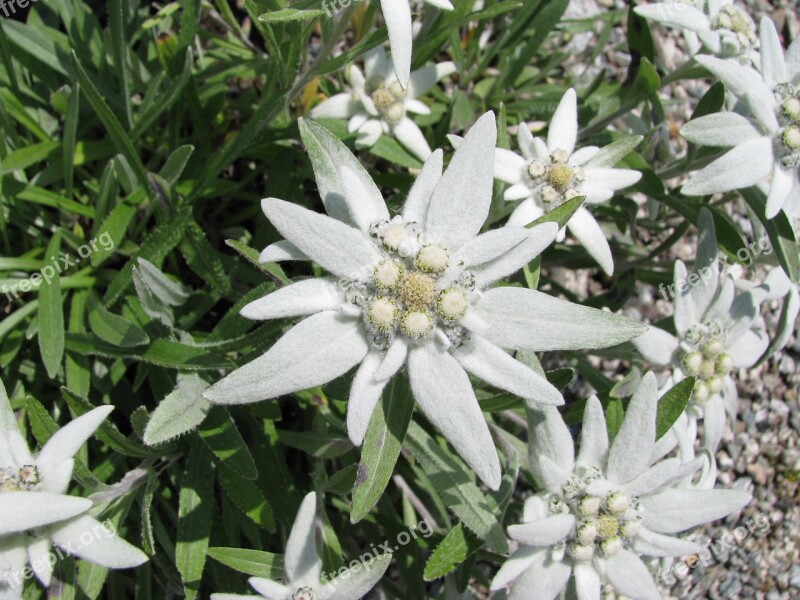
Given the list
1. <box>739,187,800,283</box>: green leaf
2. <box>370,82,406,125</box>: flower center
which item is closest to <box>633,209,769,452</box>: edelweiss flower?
<box>739,187,800,283</box>: green leaf

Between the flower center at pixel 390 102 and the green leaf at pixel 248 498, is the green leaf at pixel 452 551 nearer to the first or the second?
the green leaf at pixel 248 498

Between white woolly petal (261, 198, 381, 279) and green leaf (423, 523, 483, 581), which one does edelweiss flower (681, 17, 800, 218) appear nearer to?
white woolly petal (261, 198, 381, 279)

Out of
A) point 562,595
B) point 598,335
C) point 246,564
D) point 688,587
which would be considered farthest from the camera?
point 688,587

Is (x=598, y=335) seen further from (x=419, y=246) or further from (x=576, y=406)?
(x=576, y=406)

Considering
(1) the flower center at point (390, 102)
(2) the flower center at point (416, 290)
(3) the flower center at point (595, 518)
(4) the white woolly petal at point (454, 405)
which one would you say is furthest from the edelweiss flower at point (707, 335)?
(1) the flower center at point (390, 102)

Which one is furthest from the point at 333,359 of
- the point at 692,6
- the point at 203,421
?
the point at 692,6

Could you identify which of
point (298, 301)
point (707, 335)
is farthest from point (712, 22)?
point (298, 301)
